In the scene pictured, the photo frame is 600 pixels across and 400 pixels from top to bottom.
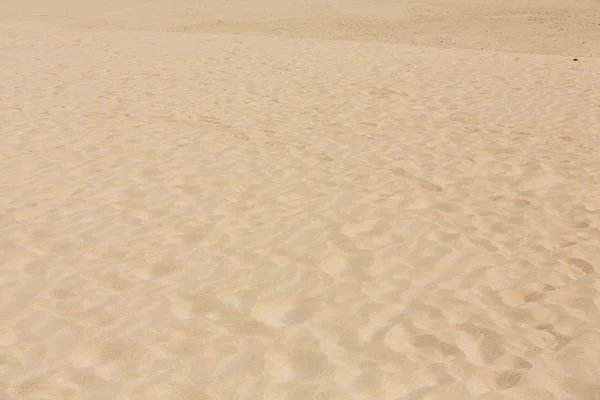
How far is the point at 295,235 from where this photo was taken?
5039 mm

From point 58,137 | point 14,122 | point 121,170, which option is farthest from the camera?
point 14,122

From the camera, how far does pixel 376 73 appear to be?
11.2m

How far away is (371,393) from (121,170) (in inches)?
144

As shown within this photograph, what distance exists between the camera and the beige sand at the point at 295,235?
3.54 m

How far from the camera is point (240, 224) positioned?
5.20 m

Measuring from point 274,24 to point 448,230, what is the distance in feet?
53.0

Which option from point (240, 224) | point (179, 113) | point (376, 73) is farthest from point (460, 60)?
point (240, 224)

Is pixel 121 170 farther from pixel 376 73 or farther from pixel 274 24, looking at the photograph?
pixel 274 24

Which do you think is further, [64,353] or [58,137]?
[58,137]

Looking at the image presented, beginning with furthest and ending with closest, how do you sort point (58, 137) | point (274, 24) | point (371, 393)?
point (274, 24), point (58, 137), point (371, 393)

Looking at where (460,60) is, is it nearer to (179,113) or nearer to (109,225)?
(179,113)

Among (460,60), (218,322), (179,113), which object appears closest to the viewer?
(218,322)

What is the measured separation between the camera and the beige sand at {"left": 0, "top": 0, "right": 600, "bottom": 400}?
3.54 m

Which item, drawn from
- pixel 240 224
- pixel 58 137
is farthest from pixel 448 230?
pixel 58 137
